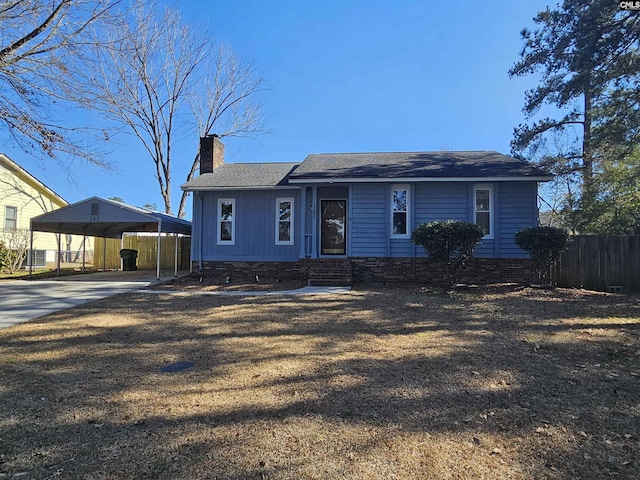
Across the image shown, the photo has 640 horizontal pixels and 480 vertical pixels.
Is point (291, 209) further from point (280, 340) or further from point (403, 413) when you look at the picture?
point (403, 413)

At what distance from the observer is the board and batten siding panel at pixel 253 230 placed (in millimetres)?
13359

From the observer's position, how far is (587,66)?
34.0 ft

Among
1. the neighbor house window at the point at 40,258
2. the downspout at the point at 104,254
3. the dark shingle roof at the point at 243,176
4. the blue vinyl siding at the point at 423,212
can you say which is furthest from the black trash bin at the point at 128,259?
the blue vinyl siding at the point at 423,212

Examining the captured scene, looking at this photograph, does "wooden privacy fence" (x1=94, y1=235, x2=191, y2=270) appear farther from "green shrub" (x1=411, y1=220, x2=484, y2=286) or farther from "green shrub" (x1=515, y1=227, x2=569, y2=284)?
"green shrub" (x1=515, y1=227, x2=569, y2=284)

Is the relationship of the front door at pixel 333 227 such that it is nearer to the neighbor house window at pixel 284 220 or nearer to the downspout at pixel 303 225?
the downspout at pixel 303 225

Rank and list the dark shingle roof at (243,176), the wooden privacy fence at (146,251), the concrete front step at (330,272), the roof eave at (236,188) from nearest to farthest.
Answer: the concrete front step at (330,272) → the roof eave at (236,188) → the dark shingle roof at (243,176) → the wooden privacy fence at (146,251)

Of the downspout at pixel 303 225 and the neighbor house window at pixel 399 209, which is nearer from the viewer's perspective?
the neighbor house window at pixel 399 209

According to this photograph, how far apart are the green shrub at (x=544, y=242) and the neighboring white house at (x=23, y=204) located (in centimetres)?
2052

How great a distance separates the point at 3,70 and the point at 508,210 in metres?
12.7

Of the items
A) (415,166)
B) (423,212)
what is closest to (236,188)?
(415,166)

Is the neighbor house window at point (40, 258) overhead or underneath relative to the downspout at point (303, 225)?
underneath

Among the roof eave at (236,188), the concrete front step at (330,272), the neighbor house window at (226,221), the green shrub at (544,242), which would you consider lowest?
the concrete front step at (330,272)

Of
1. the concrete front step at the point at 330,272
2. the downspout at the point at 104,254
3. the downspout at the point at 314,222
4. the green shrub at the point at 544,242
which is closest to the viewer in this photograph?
the green shrub at the point at 544,242

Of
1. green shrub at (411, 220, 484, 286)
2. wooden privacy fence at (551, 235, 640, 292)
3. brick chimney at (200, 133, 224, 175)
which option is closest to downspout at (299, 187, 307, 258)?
green shrub at (411, 220, 484, 286)
